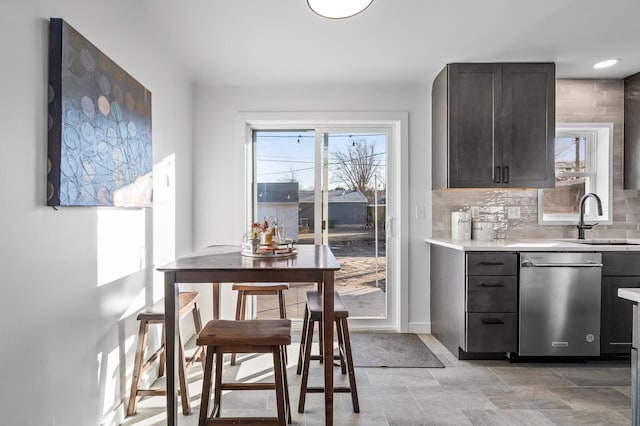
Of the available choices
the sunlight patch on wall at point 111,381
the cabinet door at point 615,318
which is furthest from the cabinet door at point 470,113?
the sunlight patch on wall at point 111,381

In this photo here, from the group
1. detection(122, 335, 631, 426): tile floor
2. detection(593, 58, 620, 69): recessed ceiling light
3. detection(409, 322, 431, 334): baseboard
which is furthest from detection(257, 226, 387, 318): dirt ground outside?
detection(593, 58, 620, 69): recessed ceiling light

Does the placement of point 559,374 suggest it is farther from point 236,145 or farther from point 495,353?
point 236,145

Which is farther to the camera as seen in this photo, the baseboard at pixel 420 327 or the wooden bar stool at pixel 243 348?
the baseboard at pixel 420 327

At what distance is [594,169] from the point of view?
3807mm

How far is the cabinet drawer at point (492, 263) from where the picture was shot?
3.05 m

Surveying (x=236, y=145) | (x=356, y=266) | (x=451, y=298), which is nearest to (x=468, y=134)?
(x=451, y=298)

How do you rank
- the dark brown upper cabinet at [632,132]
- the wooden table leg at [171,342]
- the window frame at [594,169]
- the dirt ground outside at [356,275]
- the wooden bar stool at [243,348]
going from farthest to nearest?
the dirt ground outside at [356,275], the window frame at [594,169], the dark brown upper cabinet at [632,132], the wooden table leg at [171,342], the wooden bar stool at [243,348]

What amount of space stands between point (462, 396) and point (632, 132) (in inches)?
118

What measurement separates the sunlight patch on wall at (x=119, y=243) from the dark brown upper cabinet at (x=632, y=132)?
421cm

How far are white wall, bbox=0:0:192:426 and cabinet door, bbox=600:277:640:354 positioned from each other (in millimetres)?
3450

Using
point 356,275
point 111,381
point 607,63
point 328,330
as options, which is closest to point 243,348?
point 328,330

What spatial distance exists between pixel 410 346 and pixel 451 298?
57 cm

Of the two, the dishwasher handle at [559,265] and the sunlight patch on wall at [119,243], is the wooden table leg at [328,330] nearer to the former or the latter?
the sunlight patch on wall at [119,243]

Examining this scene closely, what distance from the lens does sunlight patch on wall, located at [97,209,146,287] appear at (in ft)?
6.54
